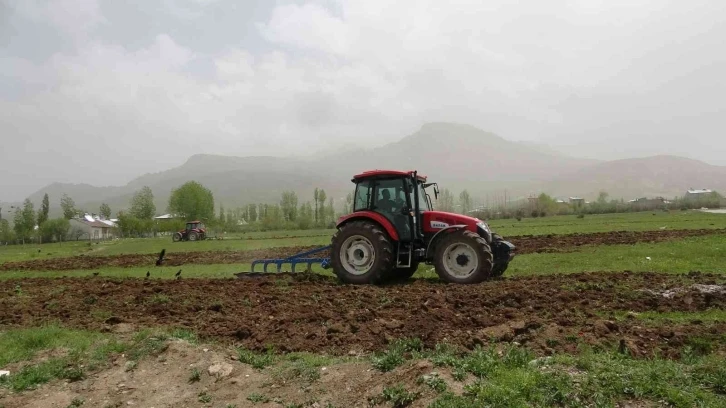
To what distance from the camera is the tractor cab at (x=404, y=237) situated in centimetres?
1183

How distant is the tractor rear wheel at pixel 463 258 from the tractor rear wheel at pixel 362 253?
1.30m

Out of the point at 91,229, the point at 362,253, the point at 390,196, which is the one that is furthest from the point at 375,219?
the point at 91,229

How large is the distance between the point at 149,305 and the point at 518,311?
762 centimetres

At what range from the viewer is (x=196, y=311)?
9797 millimetres

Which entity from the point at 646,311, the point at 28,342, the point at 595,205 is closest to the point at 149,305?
the point at 28,342

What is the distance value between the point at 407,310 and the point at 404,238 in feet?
12.7

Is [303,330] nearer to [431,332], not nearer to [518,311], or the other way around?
[431,332]

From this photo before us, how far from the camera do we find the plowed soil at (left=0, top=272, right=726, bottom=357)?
21.2 ft

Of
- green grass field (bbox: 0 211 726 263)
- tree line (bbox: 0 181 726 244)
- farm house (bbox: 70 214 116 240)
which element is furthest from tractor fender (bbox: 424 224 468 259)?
farm house (bbox: 70 214 116 240)

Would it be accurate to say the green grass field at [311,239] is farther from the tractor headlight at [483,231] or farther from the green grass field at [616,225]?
the tractor headlight at [483,231]

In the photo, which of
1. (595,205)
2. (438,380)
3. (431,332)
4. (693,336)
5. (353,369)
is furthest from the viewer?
(595,205)

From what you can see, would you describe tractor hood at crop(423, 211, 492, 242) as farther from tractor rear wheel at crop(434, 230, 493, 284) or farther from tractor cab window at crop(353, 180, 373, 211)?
tractor cab window at crop(353, 180, 373, 211)

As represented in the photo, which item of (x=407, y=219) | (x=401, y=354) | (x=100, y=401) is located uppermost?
→ (x=407, y=219)

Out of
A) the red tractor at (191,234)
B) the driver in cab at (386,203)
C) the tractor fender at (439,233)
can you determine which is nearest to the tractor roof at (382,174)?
the driver in cab at (386,203)
